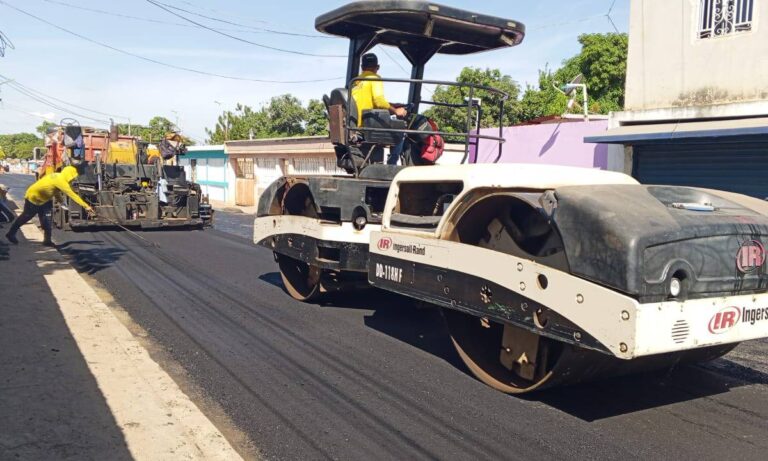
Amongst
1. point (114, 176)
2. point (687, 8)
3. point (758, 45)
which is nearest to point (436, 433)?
point (758, 45)

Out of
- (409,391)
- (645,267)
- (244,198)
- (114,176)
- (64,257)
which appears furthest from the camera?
(244,198)

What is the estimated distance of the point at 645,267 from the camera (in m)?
3.50

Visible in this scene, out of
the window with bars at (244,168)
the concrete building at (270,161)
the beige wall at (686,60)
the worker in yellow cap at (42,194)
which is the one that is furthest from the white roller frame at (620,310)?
the window with bars at (244,168)

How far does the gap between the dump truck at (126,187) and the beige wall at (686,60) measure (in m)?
10.0

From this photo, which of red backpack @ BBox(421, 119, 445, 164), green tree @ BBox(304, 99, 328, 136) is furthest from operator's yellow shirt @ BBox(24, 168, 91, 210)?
green tree @ BBox(304, 99, 328, 136)

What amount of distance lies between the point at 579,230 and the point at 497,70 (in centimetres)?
2555

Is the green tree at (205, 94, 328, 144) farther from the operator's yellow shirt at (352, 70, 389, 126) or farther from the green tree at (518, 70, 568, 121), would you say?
the operator's yellow shirt at (352, 70, 389, 126)

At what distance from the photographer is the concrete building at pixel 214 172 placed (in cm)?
3375

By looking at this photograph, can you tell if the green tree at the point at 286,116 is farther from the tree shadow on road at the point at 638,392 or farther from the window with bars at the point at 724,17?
the tree shadow on road at the point at 638,392

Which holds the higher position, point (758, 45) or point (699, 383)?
point (758, 45)

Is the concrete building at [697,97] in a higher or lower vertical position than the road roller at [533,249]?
higher

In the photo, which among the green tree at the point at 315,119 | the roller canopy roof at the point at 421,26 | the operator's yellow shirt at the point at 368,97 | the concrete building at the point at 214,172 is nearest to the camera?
the roller canopy roof at the point at 421,26

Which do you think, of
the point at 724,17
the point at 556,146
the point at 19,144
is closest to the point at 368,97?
the point at 724,17

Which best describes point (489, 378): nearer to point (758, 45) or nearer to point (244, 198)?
point (758, 45)
